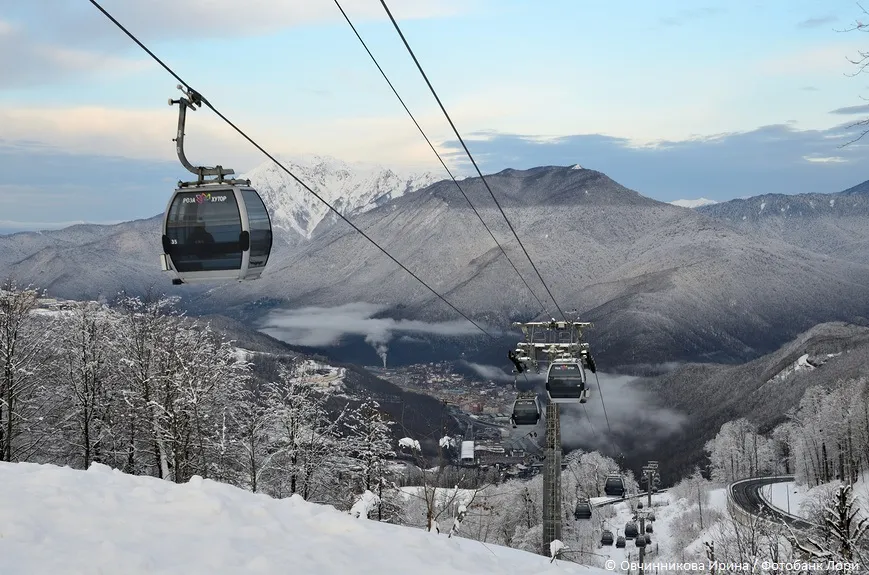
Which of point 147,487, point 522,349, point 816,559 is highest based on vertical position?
point 522,349

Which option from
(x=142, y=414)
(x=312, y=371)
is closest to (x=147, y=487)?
(x=142, y=414)

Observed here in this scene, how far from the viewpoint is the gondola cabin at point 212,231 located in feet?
37.0

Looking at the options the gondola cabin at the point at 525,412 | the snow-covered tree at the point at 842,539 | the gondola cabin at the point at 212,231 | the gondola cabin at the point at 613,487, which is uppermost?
the gondola cabin at the point at 212,231

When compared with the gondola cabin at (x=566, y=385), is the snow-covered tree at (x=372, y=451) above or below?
below

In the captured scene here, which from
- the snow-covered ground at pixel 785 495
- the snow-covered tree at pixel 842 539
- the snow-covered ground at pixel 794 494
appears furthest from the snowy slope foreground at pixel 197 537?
the snow-covered ground at pixel 785 495

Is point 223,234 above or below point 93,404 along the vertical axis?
above

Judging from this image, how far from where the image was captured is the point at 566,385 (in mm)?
25359

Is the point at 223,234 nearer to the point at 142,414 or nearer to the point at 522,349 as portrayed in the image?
the point at 522,349

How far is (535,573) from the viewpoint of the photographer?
10859 millimetres

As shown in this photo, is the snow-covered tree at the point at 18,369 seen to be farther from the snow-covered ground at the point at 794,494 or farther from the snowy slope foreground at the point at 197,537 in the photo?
the snow-covered ground at the point at 794,494

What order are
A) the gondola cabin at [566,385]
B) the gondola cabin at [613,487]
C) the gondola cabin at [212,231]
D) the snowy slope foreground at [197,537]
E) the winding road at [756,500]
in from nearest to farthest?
the snowy slope foreground at [197,537], the gondola cabin at [212,231], the gondola cabin at [566,385], the gondola cabin at [613,487], the winding road at [756,500]

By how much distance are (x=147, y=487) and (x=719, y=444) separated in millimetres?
128520

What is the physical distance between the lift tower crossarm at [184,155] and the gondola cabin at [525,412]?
17.7m

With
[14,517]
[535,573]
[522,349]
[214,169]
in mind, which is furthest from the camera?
[522,349]
